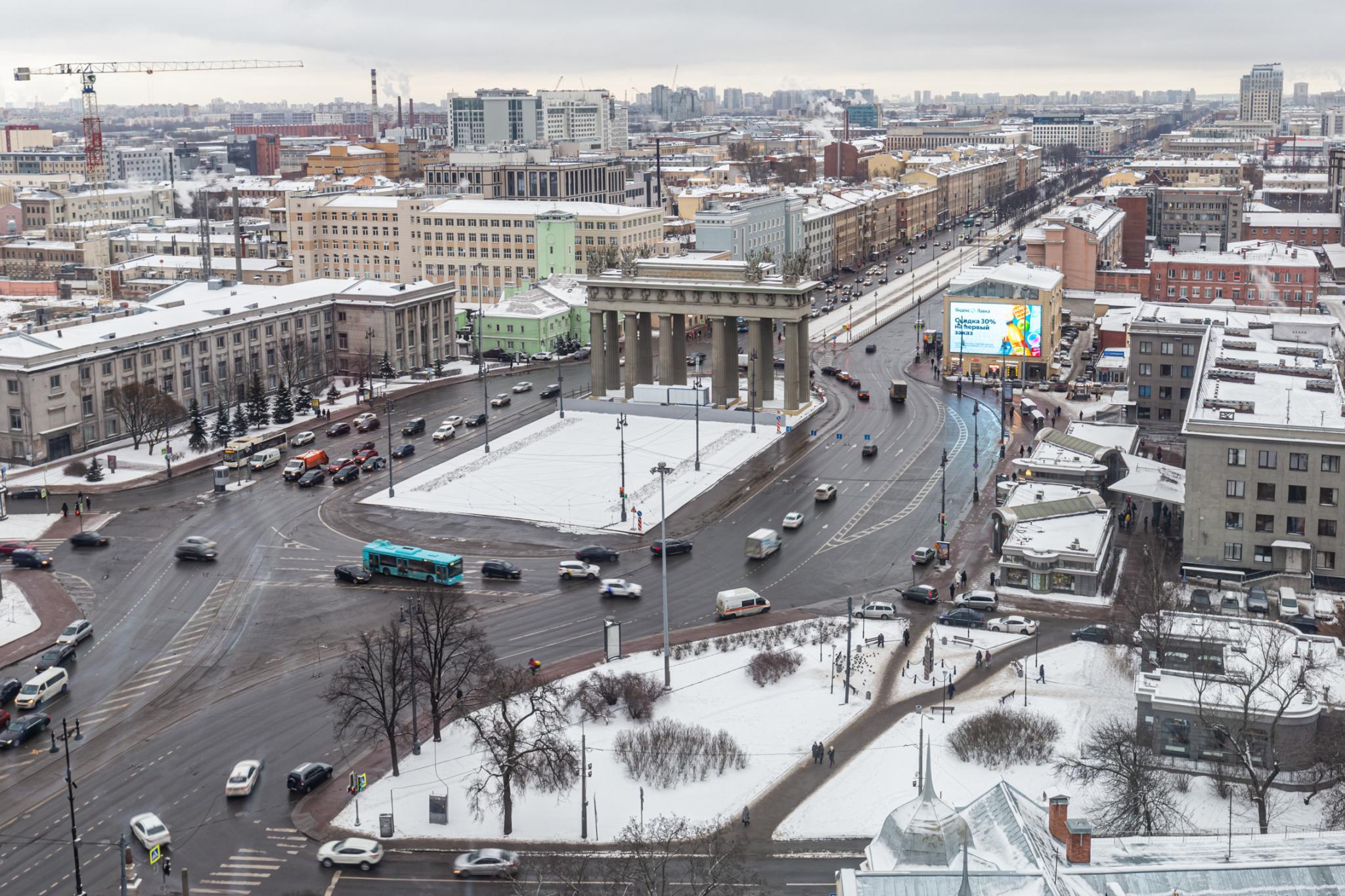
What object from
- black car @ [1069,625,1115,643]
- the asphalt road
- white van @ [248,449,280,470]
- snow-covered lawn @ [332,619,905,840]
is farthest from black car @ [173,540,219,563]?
black car @ [1069,625,1115,643]

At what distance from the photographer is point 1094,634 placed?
61344 mm

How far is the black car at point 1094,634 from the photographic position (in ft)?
200

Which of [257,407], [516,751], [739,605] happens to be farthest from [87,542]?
[516,751]

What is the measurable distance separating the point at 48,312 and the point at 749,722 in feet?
324

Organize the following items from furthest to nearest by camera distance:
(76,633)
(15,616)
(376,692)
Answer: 1. (15,616)
2. (76,633)
3. (376,692)

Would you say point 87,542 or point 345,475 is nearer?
point 87,542

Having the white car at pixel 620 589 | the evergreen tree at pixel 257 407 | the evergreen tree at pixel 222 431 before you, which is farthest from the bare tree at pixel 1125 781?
the evergreen tree at pixel 257 407

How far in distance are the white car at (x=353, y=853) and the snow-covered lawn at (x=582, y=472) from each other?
36.1m

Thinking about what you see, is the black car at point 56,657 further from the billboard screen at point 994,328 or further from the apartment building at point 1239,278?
the apartment building at point 1239,278

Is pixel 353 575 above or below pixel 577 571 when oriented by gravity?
above

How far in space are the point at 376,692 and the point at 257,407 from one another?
54.7 m

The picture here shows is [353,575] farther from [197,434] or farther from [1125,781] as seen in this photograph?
[1125,781]

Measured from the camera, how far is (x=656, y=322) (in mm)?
155250

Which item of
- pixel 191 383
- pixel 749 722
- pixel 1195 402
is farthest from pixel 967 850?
pixel 191 383
